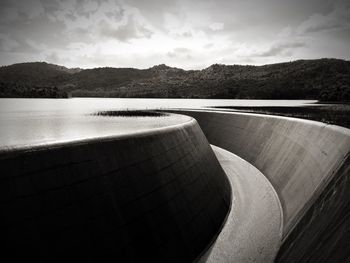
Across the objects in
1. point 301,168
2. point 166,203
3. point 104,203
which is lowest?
point 301,168

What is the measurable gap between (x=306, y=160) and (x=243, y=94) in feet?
445

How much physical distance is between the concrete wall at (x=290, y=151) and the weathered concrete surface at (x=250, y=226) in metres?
0.65

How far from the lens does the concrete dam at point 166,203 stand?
7.09 metres

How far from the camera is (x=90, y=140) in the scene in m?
9.28

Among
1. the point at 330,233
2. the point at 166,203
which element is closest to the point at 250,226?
the point at 166,203

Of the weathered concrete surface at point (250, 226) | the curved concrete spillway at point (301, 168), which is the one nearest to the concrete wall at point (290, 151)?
the curved concrete spillway at point (301, 168)

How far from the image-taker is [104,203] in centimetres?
869

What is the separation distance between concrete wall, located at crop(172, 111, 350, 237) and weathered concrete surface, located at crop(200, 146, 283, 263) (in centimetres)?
65

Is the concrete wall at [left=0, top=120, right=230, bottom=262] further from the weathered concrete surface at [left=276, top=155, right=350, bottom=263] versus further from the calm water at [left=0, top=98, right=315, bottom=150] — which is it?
the weathered concrete surface at [left=276, top=155, right=350, bottom=263]

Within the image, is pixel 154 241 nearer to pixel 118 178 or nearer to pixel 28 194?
pixel 118 178

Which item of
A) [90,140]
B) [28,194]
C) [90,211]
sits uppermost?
[90,140]

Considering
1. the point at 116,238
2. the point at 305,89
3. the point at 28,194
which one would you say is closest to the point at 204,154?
the point at 116,238

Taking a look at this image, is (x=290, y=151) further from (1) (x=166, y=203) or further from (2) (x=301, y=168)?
(1) (x=166, y=203)

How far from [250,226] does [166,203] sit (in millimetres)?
6277
